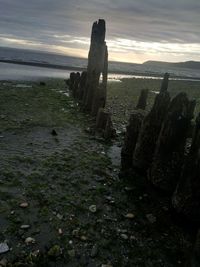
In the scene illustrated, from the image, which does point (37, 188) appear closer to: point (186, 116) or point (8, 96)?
point (186, 116)

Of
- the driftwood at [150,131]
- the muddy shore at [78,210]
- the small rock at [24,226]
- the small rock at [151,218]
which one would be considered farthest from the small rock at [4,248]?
the driftwood at [150,131]

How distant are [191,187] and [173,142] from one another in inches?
53.4

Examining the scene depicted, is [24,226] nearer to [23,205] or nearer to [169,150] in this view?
[23,205]

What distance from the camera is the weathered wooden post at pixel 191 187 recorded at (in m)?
6.38

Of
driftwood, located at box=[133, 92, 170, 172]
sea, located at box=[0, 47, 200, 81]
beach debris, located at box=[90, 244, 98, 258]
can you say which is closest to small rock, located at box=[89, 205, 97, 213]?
beach debris, located at box=[90, 244, 98, 258]

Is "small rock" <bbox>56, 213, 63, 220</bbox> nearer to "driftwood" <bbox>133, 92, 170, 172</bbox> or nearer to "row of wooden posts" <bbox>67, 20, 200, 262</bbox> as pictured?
"row of wooden posts" <bbox>67, 20, 200, 262</bbox>

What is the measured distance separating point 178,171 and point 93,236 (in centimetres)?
253

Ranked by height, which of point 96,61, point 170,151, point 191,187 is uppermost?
point 96,61

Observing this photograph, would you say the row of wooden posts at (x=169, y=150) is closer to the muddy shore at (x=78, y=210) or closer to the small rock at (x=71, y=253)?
the muddy shore at (x=78, y=210)

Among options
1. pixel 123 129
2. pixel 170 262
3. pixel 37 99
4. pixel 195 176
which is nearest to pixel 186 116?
pixel 195 176

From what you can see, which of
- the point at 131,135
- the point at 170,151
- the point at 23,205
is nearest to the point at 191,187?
the point at 170,151

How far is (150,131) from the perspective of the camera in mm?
8523

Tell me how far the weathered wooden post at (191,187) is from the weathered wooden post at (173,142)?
2.45ft

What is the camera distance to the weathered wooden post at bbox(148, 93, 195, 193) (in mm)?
7461
